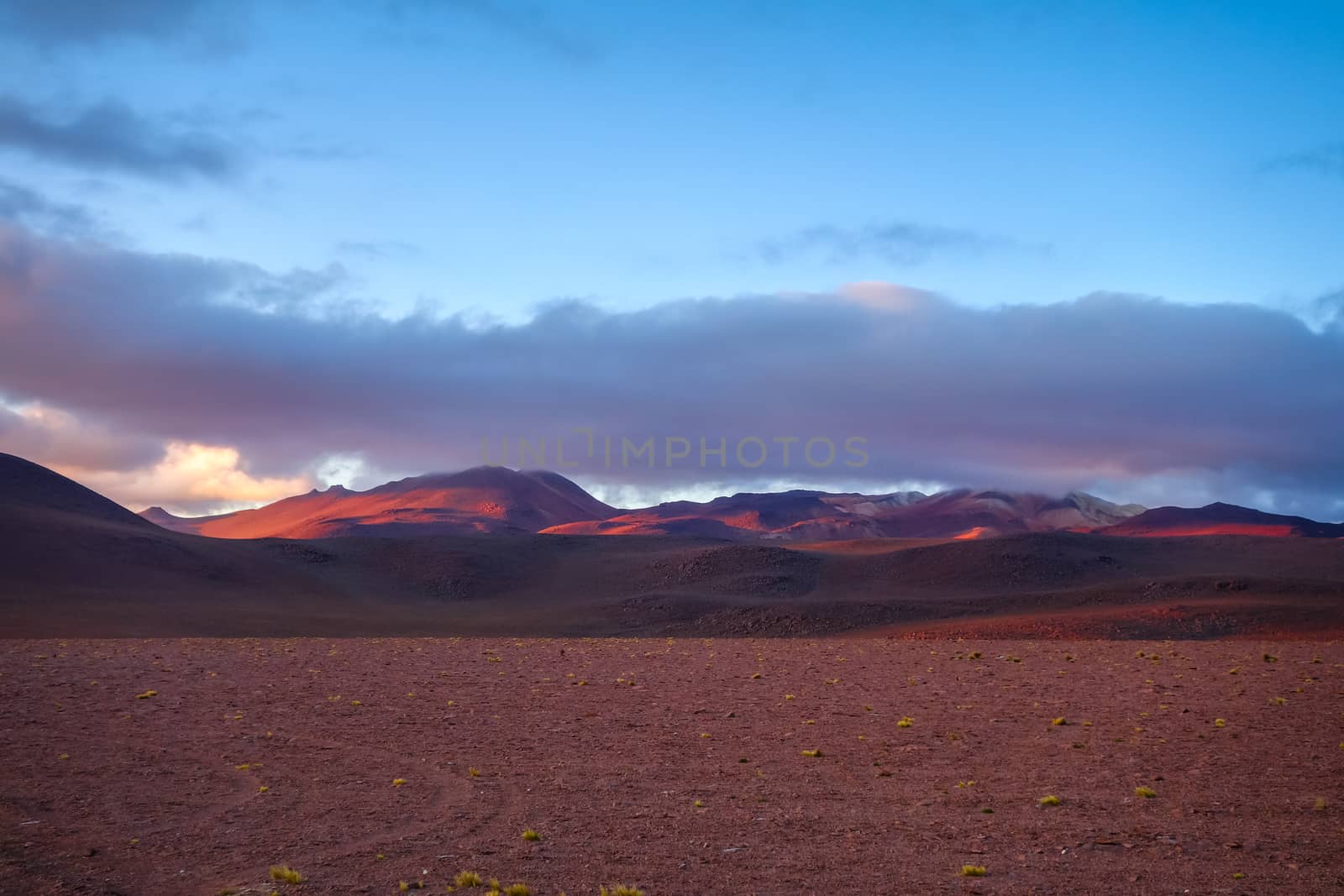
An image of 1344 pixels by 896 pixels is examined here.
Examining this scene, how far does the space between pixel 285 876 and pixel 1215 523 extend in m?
152

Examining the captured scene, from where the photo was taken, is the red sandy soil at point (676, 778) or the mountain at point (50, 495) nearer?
the red sandy soil at point (676, 778)

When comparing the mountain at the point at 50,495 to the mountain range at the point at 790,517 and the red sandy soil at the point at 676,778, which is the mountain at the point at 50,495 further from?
the mountain range at the point at 790,517

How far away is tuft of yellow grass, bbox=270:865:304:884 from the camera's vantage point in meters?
10.2

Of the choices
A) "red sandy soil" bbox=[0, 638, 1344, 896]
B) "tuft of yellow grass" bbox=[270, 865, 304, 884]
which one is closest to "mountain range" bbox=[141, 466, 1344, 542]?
"red sandy soil" bbox=[0, 638, 1344, 896]

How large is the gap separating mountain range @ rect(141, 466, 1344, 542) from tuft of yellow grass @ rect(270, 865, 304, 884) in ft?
395

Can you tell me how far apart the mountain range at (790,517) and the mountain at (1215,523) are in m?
0.18

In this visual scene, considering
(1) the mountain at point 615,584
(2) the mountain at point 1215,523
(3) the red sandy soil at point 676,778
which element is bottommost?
(3) the red sandy soil at point 676,778

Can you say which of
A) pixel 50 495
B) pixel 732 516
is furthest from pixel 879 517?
pixel 50 495

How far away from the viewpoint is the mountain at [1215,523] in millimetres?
131375

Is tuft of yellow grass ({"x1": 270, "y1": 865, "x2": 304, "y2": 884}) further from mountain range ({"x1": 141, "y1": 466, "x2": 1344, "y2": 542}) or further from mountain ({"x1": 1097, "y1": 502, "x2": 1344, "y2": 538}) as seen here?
mountain ({"x1": 1097, "y1": 502, "x2": 1344, "y2": 538})

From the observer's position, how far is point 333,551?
74125 mm

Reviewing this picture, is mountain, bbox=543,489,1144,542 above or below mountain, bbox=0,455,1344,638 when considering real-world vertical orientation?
above

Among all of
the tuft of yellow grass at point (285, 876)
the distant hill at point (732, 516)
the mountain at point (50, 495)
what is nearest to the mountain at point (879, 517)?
the distant hill at point (732, 516)

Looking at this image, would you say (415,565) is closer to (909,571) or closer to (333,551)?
(333,551)
